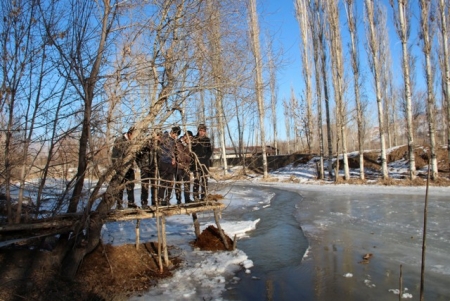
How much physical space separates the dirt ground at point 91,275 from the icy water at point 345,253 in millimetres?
1309

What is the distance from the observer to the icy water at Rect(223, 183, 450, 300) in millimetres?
4809

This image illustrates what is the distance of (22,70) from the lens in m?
6.13

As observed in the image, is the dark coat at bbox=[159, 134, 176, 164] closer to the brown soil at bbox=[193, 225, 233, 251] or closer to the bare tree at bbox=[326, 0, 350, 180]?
the brown soil at bbox=[193, 225, 233, 251]

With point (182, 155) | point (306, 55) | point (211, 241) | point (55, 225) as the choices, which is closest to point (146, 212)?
point (182, 155)

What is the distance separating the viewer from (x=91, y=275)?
510 cm

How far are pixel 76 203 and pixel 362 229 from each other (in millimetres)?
6113

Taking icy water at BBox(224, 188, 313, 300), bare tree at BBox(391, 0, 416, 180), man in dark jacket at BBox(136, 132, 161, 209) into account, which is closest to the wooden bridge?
man in dark jacket at BBox(136, 132, 161, 209)

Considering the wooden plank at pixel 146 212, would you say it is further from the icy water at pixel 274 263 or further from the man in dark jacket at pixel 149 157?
the icy water at pixel 274 263

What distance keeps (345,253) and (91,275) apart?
4186 mm

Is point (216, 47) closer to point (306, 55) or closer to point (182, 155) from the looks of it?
point (182, 155)

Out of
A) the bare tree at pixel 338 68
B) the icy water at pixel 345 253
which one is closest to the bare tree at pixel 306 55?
the bare tree at pixel 338 68

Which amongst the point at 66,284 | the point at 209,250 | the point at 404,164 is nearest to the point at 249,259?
the point at 209,250

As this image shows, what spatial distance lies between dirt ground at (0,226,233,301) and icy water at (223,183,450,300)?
1309mm

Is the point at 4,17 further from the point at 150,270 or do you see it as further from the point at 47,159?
the point at 150,270
